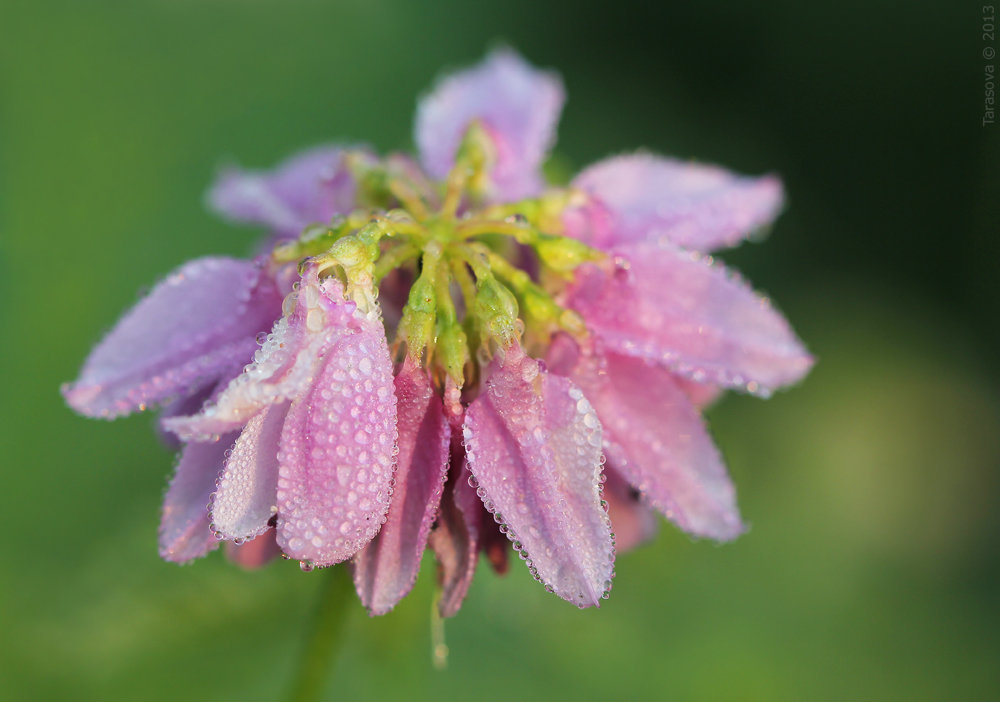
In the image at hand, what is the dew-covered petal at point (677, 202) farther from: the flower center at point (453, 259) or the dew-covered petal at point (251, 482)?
the dew-covered petal at point (251, 482)

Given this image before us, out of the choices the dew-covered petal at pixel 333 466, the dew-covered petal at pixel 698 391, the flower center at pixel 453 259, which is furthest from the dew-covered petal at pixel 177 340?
the dew-covered petal at pixel 698 391

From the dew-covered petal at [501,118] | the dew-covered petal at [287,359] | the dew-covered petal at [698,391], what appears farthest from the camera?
the dew-covered petal at [501,118]

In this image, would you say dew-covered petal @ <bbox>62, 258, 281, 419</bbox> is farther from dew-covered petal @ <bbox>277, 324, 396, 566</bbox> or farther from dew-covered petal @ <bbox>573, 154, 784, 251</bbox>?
dew-covered petal @ <bbox>573, 154, 784, 251</bbox>

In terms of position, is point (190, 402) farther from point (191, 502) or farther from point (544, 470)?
point (544, 470)

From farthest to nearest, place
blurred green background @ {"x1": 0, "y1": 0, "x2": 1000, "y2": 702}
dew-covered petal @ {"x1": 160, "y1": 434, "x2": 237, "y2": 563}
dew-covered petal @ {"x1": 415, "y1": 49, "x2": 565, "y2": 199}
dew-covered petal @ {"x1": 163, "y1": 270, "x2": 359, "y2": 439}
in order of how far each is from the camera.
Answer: blurred green background @ {"x1": 0, "y1": 0, "x2": 1000, "y2": 702} → dew-covered petal @ {"x1": 415, "y1": 49, "x2": 565, "y2": 199} → dew-covered petal @ {"x1": 160, "y1": 434, "x2": 237, "y2": 563} → dew-covered petal @ {"x1": 163, "y1": 270, "x2": 359, "y2": 439}

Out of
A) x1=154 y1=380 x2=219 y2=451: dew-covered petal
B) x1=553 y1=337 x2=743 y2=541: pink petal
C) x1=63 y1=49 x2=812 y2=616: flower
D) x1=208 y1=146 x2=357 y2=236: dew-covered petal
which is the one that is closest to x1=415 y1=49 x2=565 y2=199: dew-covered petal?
x1=63 y1=49 x2=812 y2=616: flower

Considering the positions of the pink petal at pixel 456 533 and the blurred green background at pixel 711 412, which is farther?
the blurred green background at pixel 711 412

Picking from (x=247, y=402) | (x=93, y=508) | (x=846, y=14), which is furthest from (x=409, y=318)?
(x=846, y=14)
